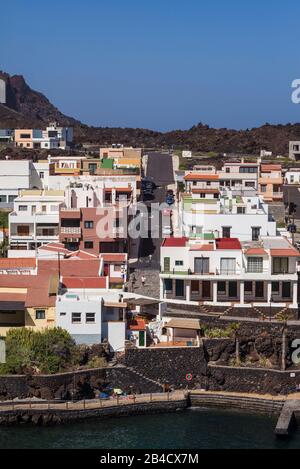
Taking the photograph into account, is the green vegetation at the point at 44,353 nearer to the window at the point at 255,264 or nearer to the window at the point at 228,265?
the window at the point at 228,265

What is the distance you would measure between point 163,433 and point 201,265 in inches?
190

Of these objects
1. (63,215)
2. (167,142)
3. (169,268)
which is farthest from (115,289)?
(167,142)

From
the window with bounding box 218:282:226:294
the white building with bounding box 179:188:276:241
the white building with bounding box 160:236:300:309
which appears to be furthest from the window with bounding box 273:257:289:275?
the white building with bounding box 179:188:276:241

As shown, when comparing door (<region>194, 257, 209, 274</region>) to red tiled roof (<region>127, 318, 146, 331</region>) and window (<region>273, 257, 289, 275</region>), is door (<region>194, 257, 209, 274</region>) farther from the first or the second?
red tiled roof (<region>127, 318, 146, 331</region>)

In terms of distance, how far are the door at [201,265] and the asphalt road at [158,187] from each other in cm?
273

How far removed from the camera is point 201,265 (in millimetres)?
21125

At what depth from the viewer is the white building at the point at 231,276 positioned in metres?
20.8

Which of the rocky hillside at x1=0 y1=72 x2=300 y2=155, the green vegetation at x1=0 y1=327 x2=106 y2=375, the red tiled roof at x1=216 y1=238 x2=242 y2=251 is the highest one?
the rocky hillside at x1=0 y1=72 x2=300 y2=155

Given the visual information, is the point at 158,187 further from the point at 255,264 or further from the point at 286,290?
the point at 286,290

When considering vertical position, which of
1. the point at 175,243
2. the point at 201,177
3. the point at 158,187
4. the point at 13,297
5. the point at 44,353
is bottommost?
the point at 44,353

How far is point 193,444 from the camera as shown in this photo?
16516 mm

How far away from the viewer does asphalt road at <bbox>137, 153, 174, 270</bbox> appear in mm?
24820

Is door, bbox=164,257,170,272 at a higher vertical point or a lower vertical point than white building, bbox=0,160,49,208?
lower

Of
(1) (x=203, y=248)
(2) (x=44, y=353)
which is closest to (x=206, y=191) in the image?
(1) (x=203, y=248)
